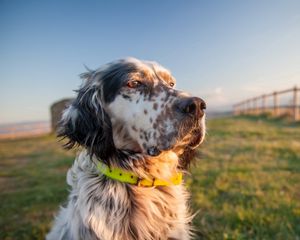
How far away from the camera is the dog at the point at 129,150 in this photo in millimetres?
2439

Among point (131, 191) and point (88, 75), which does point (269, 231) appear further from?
point (88, 75)

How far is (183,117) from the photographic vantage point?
2352mm

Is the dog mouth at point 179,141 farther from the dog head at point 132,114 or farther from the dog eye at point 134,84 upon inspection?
the dog eye at point 134,84

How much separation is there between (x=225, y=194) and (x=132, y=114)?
291 centimetres

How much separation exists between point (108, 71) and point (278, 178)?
406cm

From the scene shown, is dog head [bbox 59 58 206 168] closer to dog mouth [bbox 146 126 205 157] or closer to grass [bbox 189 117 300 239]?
dog mouth [bbox 146 126 205 157]

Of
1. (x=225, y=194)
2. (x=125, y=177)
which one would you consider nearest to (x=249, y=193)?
(x=225, y=194)

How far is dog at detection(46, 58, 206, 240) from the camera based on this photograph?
2.44 m

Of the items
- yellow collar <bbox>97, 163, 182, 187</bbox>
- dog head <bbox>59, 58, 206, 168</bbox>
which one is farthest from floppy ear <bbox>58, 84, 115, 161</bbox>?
yellow collar <bbox>97, 163, 182, 187</bbox>

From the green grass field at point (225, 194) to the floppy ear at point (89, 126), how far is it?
1157 millimetres

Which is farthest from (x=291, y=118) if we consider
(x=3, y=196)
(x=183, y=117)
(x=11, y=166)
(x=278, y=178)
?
(x=183, y=117)

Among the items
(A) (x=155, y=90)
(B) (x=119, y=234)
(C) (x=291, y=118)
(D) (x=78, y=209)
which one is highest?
(A) (x=155, y=90)

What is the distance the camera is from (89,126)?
2.72 m

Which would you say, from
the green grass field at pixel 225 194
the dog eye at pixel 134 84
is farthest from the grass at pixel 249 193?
the dog eye at pixel 134 84
